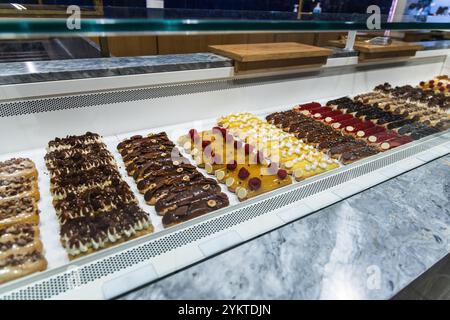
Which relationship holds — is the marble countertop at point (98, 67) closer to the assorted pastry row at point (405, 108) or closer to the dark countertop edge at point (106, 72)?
the dark countertop edge at point (106, 72)

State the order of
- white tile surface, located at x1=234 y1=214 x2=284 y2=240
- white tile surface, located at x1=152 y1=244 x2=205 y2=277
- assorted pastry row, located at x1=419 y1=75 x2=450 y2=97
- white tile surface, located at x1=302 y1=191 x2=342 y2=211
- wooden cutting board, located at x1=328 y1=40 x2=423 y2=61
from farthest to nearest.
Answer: assorted pastry row, located at x1=419 y1=75 x2=450 y2=97 → wooden cutting board, located at x1=328 y1=40 x2=423 y2=61 → white tile surface, located at x1=302 y1=191 x2=342 y2=211 → white tile surface, located at x1=234 y1=214 x2=284 y2=240 → white tile surface, located at x1=152 y1=244 x2=205 y2=277

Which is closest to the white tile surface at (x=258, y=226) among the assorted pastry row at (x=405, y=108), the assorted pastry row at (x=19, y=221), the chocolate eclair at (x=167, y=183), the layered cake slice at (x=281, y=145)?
the chocolate eclair at (x=167, y=183)

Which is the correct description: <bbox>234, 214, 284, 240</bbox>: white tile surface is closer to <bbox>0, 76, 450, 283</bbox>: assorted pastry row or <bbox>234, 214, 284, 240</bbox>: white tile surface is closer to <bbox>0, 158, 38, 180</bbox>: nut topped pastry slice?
<bbox>0, 76, 450, 283</bbox>: assorted pastry row

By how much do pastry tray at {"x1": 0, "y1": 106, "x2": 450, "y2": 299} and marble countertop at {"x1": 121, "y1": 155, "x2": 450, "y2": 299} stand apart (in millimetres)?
59

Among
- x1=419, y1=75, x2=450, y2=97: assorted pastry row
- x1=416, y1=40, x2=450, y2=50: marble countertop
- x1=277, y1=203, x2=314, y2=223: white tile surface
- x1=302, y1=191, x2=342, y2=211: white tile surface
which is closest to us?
x1=277, y1=203, x2=314, y2=223: white tile surface

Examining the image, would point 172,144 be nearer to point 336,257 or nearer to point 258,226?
point 258,226

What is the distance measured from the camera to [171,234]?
152cm

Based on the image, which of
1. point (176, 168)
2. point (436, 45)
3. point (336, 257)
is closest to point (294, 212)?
point (336, 257)

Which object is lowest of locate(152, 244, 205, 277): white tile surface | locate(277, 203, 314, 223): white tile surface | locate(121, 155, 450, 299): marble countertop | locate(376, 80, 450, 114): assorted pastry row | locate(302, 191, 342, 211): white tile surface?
locate(121, 155, 450, 299): marble countertop

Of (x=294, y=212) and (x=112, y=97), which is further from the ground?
(x=112, y=97)

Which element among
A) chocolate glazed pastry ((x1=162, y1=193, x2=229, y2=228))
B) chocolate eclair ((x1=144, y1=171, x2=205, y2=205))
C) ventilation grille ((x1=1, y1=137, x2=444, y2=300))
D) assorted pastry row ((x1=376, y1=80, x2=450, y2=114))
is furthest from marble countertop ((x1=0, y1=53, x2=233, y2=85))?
assorted pastry row ((x1=376, y1=80, x2=450, y2=114))

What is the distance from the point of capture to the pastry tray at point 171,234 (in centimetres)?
126

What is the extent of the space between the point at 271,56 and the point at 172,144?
1.17 m

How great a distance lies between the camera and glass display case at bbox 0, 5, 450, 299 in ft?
4.46
